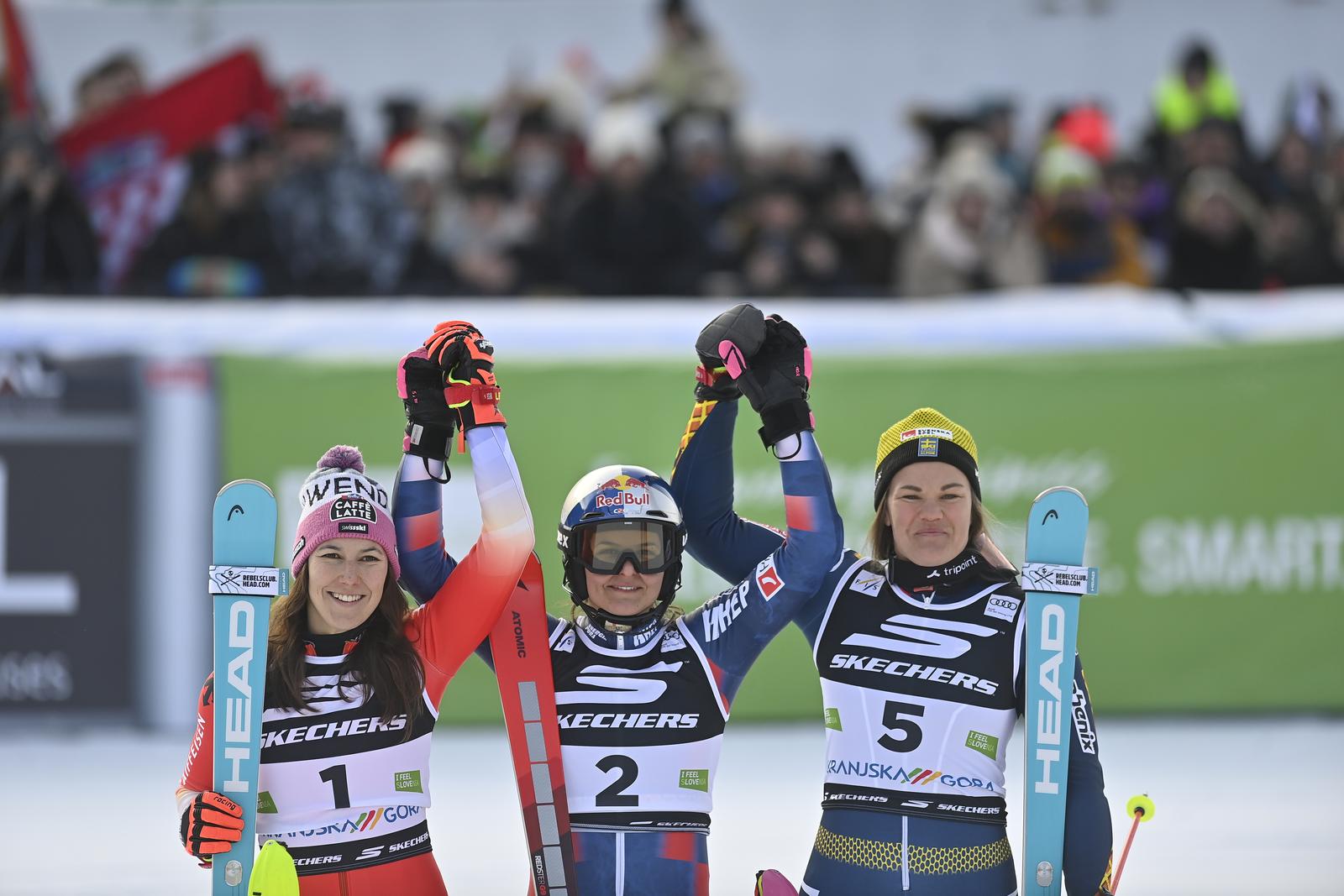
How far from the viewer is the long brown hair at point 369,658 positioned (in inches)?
164

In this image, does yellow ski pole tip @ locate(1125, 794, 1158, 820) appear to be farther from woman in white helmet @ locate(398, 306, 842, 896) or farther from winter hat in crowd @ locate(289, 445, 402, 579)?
winter hat in crowd @ locate(289, 445, 402, 579)

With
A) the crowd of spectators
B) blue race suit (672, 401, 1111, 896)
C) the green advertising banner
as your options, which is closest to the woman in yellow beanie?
blue race suit (672, 401, 1111, 896)

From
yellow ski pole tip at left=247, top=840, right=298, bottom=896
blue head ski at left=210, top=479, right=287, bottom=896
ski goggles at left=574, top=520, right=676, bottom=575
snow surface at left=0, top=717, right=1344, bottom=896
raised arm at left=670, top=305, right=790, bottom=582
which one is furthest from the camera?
snow surface at left=0, top=717, right=1344, bottom=896

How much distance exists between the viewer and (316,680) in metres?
4.20

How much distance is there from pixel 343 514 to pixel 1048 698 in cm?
181

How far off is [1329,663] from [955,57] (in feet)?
24.0

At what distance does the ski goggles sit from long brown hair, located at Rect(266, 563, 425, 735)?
50 cm

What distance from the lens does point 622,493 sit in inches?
171

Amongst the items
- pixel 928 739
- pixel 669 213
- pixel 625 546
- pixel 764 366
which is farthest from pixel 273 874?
pixel 669 213

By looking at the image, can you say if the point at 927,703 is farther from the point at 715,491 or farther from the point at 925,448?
the point at 715,491

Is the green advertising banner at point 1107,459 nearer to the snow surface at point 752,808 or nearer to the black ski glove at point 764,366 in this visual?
the snow surface at point 752,808

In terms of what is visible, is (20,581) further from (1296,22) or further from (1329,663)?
(1296,22)

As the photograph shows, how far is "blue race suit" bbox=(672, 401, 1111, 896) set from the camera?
411 centimetres

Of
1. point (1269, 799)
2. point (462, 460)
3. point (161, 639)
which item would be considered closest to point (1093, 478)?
point (1269, 799)
